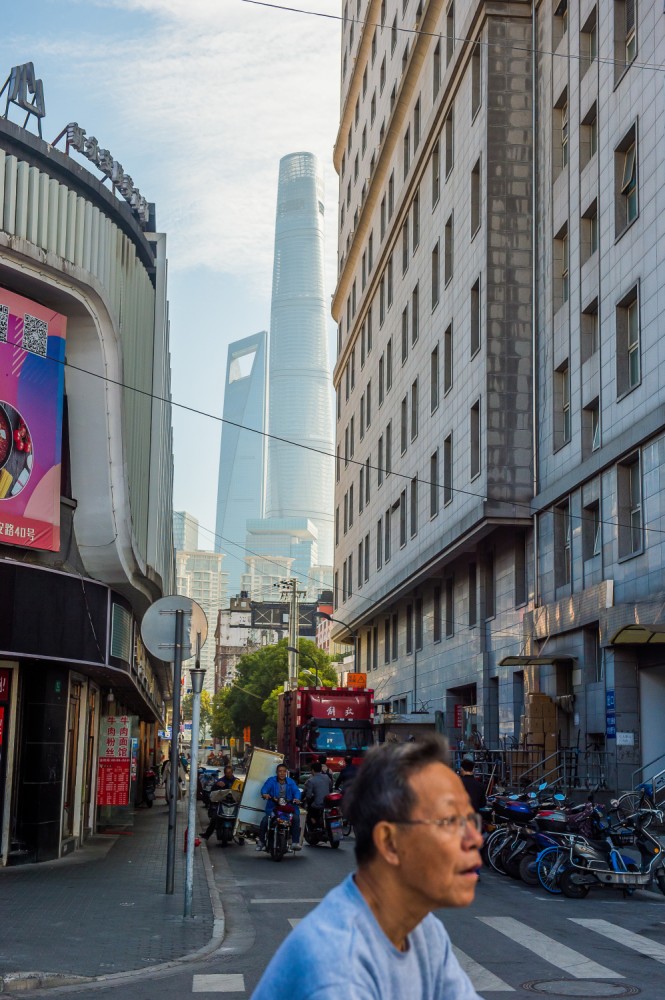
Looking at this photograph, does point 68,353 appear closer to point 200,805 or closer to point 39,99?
point 39,99

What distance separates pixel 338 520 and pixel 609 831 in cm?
4981

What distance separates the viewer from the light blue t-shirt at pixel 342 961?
2318 millimetres

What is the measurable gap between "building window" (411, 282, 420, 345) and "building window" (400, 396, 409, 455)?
2.61m

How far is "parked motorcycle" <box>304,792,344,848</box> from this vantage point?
73.4 feet

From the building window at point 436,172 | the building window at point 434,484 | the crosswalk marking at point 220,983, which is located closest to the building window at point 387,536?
the building window at point 434,484

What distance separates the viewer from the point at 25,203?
54.5 ft

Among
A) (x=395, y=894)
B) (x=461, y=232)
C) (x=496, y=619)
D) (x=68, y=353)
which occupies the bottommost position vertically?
(x=395, y=894)

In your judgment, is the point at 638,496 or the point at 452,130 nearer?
the point at 638,496

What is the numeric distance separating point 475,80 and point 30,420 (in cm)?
2449

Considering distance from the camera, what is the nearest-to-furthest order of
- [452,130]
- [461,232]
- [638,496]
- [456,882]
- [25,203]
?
1. [456,882]
2. [25,203]
3. [638,496]
4. [461,232]
5. [452,130]

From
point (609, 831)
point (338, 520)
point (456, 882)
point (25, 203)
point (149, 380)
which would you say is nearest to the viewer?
point (456, 882)

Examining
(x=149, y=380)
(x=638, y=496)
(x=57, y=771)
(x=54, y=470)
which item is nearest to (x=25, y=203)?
(x=54, y=470)

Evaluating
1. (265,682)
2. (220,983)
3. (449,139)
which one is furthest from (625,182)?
(265,682)

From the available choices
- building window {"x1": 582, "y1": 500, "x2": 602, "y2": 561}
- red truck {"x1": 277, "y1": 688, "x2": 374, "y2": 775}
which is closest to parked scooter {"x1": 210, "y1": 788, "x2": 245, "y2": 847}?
red truck {"x1": 277, "y1": 688, "x2": 374, "y2": 775}
